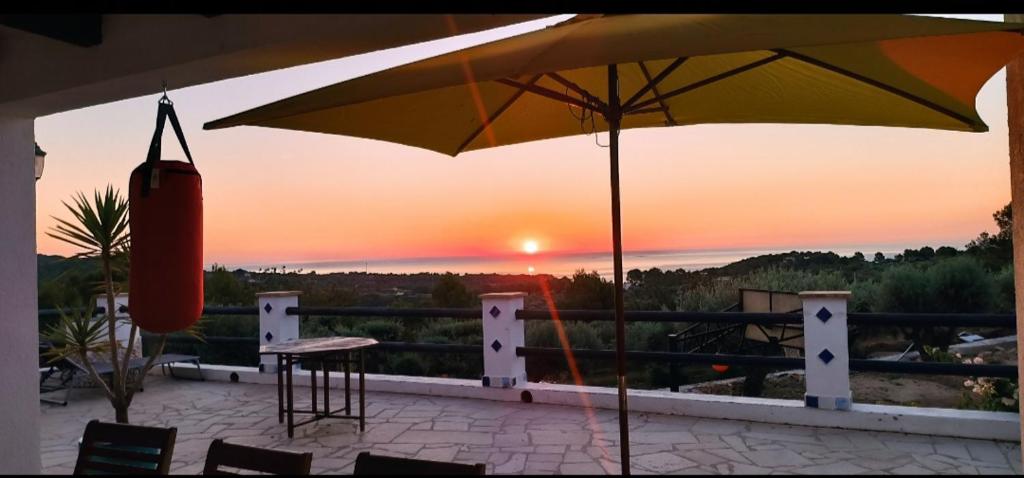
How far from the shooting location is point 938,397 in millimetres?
6914

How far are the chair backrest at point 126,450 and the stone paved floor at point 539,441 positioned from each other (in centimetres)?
A: 184

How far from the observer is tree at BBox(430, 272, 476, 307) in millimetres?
13765

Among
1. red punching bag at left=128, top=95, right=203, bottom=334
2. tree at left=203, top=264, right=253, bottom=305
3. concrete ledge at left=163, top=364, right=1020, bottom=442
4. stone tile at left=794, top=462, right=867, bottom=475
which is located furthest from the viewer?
tree at left=203, top=264, right=253, bottom=305

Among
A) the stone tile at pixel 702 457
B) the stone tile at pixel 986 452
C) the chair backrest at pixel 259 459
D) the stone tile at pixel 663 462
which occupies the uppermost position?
the chair backrest at pixel 259 459

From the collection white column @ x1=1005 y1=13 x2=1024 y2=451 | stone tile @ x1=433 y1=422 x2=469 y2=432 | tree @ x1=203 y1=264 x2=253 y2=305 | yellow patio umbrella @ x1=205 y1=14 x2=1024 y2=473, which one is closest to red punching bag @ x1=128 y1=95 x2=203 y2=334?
yellow patio umbrella @ x1=205 y1=14 x2=1024 y2=473

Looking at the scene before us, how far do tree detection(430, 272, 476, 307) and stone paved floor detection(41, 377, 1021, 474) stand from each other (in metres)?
8.28

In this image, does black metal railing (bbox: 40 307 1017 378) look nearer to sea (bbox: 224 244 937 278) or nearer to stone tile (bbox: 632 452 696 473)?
stone tile (bbox: 632 452 696 473)

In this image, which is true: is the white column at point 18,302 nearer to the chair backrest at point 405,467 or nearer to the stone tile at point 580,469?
the chair backrest at point 405,467

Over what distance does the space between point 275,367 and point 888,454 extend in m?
5.24

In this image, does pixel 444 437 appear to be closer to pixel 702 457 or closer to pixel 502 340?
pixel 502 340

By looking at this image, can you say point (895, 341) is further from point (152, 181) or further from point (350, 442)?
point (152, 181)

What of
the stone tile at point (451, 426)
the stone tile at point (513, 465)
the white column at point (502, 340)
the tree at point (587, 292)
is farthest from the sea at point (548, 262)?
the stone tile at point (513, 465)

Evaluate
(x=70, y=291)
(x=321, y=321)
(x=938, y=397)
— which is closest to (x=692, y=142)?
(x=938, y=397)

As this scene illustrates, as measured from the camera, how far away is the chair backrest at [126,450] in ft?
6.11
